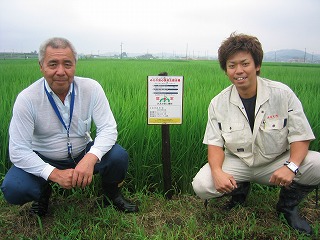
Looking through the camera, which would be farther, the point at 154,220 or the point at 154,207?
the point at 154,207

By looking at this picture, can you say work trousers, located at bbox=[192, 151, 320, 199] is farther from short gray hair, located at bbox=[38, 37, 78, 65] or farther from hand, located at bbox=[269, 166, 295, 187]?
short gray hair, located at bbox=[38, 37, 78, 65]

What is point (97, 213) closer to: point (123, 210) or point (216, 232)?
point (123, 210)

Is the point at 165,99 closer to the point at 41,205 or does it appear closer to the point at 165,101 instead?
the point at 165,101

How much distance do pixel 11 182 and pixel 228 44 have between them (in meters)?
1.40

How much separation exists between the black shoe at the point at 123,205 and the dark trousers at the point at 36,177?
0.14m

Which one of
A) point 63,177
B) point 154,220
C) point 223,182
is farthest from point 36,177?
point 223,182

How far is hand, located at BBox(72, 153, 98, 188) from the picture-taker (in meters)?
1.45

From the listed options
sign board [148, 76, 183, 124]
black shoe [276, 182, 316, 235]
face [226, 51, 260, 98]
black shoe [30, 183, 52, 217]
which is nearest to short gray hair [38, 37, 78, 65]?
A: sign board [148, 76, 183, 124]

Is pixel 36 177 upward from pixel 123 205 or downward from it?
upward

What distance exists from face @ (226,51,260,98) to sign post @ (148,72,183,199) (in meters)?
0.35

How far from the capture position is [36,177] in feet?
5.08

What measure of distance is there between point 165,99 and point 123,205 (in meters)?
0.73

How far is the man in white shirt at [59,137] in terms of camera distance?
147 cm

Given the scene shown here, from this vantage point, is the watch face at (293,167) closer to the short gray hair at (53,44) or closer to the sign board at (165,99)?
the sign board at (165,99)
